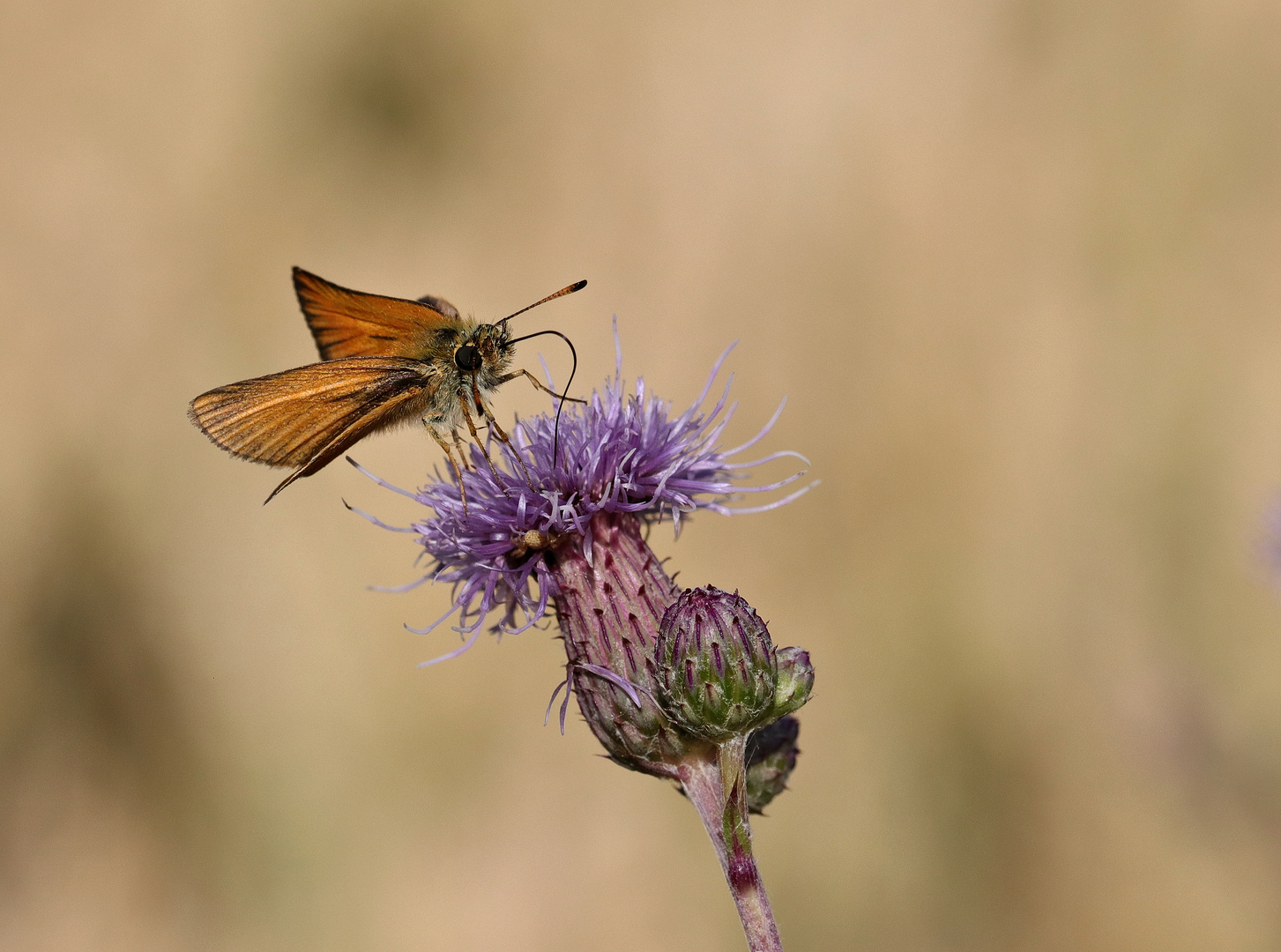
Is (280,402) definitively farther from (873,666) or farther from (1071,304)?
(1071,304)

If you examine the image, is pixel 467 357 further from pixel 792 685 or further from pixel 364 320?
pixel 792 685

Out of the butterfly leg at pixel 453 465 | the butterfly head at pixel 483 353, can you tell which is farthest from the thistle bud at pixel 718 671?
the butterfly head at pixel 483 353

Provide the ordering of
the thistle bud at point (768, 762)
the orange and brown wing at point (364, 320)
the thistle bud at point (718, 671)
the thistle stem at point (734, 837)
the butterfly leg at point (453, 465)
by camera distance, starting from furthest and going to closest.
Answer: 1. the orange and brown wing at point (364, 320)
2. the butterfly leg at point (453, 465)
3. the thistle bud at point (768, 762)
4. the thistle bud at point (718, 671)
5. the thistle stem at point (734, 837)

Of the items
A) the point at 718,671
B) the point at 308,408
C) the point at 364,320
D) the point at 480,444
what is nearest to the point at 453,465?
the point at 480,444

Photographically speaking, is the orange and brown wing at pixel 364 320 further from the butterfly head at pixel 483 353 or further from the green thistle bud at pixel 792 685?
the green thistle bud at pixel 792 685

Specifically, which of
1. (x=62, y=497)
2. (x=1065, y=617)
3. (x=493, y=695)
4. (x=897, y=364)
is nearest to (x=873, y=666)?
(x=1065, y=617)

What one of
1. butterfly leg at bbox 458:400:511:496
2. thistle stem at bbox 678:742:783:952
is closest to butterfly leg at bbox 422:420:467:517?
butterfly leg at bbox 458:400:511:496
